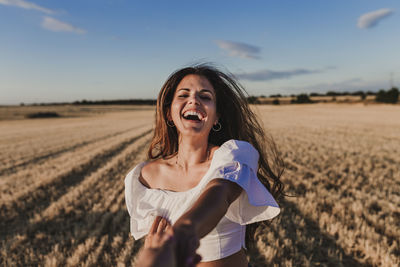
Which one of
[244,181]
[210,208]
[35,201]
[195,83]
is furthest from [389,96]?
[210,208]

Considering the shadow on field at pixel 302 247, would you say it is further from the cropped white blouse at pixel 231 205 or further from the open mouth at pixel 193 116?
the open mouth at pixel 193 116

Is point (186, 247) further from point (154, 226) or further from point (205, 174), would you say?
point (205, 174)

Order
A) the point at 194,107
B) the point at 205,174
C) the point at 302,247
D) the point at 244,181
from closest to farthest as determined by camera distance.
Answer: the point at 244,181, the point at 205,174, the point at 194,107, the point at 302,247

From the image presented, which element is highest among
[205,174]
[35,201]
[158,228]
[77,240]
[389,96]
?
[205,174]

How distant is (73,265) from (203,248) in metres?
2.72

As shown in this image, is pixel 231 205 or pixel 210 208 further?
pixel 231 205

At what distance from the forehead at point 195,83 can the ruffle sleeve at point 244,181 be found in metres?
0.55

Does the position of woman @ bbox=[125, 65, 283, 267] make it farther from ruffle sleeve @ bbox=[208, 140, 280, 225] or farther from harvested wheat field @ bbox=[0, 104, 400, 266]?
harvested wheat field @ bbox=[0, 104, 400, 266]

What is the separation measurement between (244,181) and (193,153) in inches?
25.3

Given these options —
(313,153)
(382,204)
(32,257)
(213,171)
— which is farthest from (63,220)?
(313,153)

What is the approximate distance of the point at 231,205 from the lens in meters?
1.60

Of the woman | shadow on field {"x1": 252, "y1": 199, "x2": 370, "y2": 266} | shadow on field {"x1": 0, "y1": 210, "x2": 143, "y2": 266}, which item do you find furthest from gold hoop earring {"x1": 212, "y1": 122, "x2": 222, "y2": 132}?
shadow on field {"x1": 0, "y1": 210, "x2": 143, "y2": 266}

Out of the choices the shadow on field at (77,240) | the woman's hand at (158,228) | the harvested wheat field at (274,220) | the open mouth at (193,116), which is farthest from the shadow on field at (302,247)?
the open mouth at (193,116)

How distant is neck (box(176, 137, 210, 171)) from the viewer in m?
1.98
